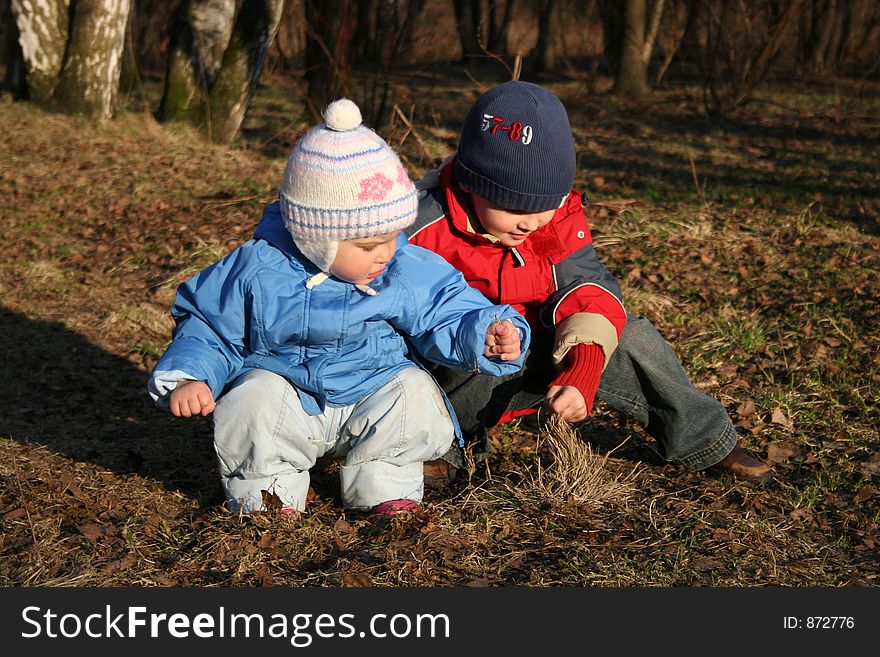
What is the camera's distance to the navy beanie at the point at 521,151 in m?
3.34

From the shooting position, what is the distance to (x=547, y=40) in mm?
18188

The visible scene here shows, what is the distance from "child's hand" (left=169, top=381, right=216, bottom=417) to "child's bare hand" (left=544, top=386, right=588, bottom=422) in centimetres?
108

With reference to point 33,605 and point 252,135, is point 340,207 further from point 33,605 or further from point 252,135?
point 252,135

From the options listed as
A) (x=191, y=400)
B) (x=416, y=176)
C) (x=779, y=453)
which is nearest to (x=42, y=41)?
(x=416, y=176)

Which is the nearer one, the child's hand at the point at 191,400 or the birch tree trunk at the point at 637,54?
the child's hand at the point at 191,400

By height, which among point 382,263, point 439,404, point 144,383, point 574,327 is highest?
point 382,263

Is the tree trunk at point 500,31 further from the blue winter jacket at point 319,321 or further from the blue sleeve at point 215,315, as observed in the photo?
the blue sleeve at point 215,315

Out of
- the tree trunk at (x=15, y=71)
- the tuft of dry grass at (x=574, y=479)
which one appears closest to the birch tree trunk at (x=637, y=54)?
the tree trunk at (x=15, y=71)

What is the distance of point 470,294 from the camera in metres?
3.35

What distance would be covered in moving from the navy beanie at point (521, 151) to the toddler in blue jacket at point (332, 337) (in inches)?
12.2

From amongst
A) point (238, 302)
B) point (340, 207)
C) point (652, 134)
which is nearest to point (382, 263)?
point (340, 207)

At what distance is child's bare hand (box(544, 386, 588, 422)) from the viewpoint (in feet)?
10.6

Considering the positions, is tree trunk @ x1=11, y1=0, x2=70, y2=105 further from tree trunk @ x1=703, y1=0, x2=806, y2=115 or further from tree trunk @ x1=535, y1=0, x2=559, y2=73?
tree trunk @ x1=535, y1=0, x2=559, y2=73

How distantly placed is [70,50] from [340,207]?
8.16m
